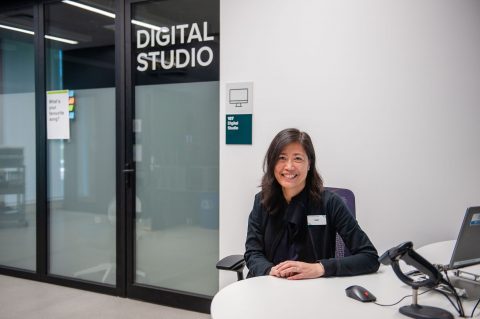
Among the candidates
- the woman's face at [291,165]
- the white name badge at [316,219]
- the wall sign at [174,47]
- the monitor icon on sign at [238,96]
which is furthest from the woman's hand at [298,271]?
the wall sign at [174,47]

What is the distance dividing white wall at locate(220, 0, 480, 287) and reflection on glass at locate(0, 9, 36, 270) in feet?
7.85

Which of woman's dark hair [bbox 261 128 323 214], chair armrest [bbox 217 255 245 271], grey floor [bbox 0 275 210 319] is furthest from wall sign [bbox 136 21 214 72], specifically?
grey floor [bbox 0 275 210 319]

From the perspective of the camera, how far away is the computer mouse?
1.43 m

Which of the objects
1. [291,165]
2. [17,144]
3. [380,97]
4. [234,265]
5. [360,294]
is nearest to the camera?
[360,294]

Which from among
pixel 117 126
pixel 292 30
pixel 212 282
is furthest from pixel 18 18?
pixel 212 282

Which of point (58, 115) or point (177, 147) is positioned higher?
point (58, 115)

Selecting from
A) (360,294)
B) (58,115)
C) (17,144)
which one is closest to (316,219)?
(360,294)

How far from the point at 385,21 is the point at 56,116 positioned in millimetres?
2949

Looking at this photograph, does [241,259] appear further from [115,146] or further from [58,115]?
[58,115]

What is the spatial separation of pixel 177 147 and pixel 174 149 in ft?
0.11

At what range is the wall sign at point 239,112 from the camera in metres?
2.92

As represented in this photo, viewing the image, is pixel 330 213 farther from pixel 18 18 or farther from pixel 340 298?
pixel 18 18

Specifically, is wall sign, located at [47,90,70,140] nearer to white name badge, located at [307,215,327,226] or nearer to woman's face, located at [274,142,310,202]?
woman's face, located at [274,142,310,202]

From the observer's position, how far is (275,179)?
1.91 metres
